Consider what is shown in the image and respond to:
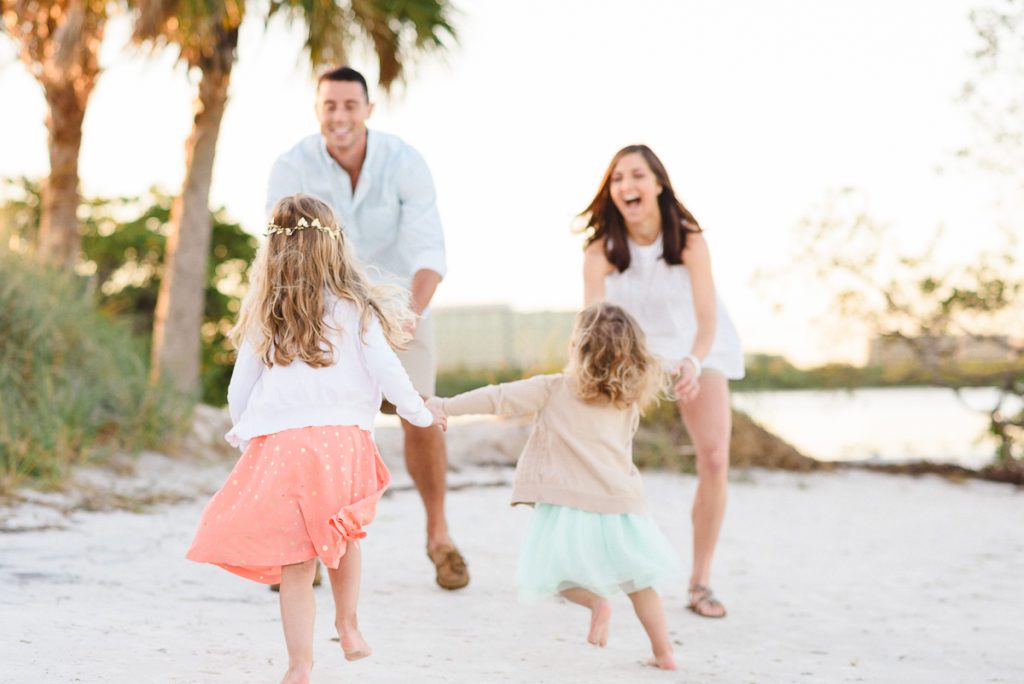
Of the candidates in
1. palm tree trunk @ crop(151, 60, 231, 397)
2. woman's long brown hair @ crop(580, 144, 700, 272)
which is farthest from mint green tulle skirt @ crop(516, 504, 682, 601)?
palm tree trunk @ crop(151, 60, 231, 397)

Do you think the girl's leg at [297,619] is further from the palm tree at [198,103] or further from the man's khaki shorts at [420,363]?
the palm tree at [198,103]

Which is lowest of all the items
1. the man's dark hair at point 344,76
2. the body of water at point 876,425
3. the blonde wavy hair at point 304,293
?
the body of water at point 876,425

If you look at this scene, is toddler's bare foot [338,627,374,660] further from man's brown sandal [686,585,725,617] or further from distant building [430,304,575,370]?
distant building [430,304,575,370]

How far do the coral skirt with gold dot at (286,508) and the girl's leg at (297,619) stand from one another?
0.05 metres

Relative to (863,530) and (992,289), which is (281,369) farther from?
(992,289)

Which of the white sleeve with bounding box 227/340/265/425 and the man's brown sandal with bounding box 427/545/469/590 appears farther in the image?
the man's brown sandal with bounding box 427/545/469/590

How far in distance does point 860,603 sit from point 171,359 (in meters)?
7.43

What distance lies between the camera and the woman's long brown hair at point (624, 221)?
4617 mm

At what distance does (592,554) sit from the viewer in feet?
12.1

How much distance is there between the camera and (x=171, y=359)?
35.2 ft

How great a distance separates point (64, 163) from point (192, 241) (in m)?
1.38

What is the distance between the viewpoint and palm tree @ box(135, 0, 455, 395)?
420 inches

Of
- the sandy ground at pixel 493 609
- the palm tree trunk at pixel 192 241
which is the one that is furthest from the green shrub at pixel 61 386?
the palm tree trunk at pixel 192 241

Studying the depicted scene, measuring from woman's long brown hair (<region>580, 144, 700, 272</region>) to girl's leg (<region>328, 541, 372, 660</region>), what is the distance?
1.87 m
